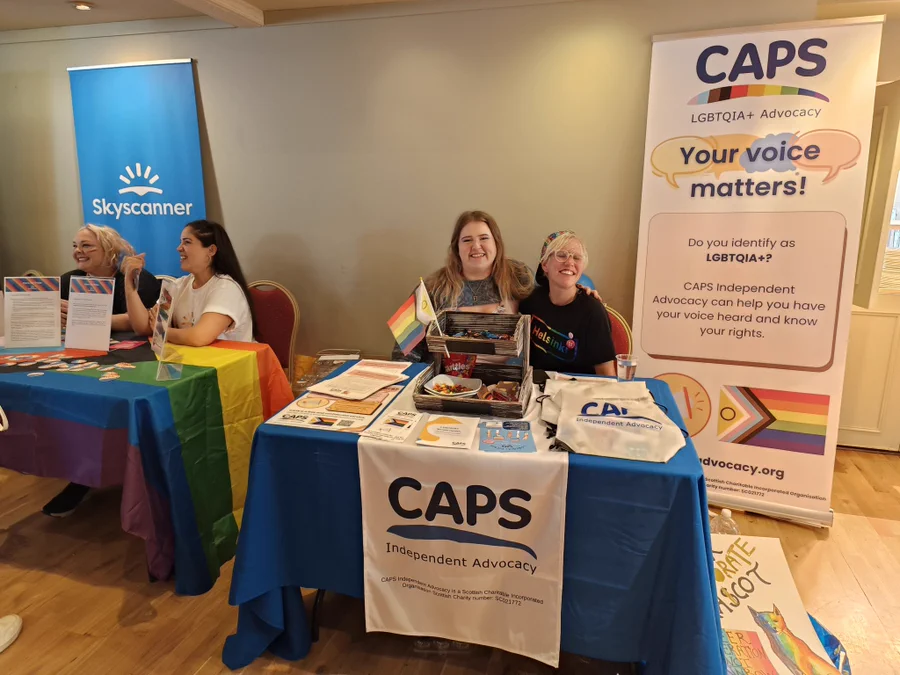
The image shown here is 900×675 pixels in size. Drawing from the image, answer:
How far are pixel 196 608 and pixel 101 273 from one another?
1.66 metres

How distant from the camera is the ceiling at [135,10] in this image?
283 cm

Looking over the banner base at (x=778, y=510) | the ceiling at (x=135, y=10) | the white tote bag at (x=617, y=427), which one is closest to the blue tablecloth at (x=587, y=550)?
the white tote bag at (x=617, y=427)

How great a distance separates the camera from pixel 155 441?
1767mm

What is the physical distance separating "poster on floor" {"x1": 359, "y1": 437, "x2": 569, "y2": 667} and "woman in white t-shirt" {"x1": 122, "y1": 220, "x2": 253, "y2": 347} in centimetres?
126

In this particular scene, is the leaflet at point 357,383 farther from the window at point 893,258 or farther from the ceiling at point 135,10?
the window at point 893,258

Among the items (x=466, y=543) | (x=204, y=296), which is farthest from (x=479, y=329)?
(x=204, y=296)

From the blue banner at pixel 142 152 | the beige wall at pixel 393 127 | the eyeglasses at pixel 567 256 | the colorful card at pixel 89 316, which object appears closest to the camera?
the eyeglasses at pixel 567 256

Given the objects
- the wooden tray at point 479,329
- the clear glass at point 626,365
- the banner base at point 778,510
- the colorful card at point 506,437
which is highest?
the wooden tray at point 479,329

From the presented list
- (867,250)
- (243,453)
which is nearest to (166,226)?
(243,453)

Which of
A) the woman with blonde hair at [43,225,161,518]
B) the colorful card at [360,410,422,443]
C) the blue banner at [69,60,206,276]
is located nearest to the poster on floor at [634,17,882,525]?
the colorful card at [360,410,422,443]

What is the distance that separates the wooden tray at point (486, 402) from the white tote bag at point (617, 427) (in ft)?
0.32

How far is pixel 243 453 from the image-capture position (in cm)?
218

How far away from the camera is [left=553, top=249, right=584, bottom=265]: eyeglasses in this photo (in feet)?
6.49

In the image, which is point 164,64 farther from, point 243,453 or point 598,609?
point 598,609
